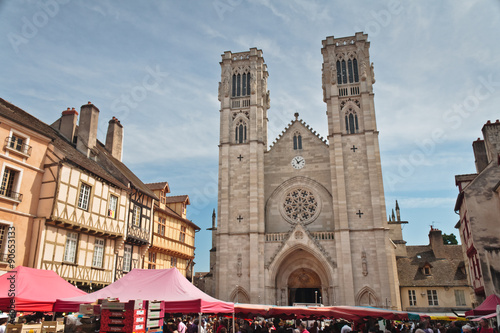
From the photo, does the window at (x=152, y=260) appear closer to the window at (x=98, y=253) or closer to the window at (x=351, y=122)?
the window at (x=98, y=253)

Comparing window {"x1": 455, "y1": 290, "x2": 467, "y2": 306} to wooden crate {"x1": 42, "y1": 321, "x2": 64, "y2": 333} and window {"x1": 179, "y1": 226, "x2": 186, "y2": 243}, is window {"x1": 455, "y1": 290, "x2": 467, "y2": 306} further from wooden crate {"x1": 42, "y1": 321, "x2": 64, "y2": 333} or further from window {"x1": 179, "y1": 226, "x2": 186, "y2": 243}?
wooden crate {"x1": 42, "y1": 321, "x2": 64, "y2": 333}

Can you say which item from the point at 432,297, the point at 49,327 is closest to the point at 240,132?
the point at 432,297

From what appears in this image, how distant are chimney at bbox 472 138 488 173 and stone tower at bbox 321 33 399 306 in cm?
652

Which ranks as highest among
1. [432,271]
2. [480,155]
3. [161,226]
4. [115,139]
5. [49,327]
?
[115,139]

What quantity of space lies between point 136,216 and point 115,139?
6.35 meters

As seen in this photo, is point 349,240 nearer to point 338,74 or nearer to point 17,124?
point 338,74

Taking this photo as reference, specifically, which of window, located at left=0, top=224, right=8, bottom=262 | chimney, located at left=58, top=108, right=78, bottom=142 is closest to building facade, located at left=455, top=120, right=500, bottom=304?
window, located at left=0, top=224, right=8, bottom=262

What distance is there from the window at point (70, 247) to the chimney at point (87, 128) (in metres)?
4.85

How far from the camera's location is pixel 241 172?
99.7 feet

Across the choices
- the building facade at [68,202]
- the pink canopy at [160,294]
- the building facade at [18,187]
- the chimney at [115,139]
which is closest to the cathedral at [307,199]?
the chimney at [115,139]

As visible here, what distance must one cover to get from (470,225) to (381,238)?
26.6 ft

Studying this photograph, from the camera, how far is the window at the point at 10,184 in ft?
46.9

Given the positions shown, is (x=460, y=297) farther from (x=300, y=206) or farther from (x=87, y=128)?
(x=87, y=128)

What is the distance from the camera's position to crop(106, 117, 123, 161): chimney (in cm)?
2473
